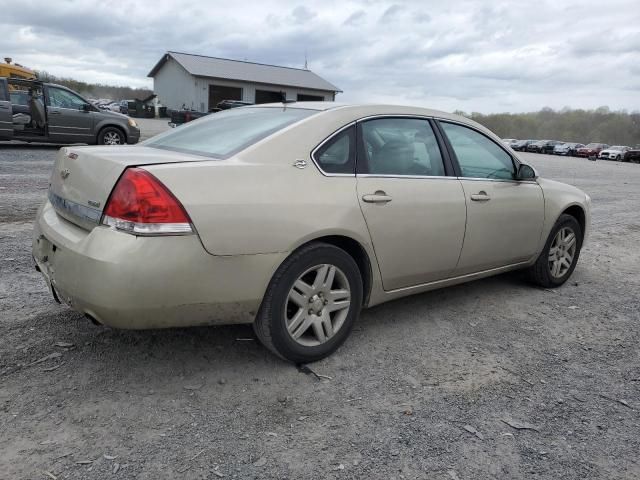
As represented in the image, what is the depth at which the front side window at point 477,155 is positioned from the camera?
4.14 meters

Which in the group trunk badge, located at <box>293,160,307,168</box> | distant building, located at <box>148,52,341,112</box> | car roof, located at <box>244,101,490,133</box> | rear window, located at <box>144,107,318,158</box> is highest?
distant building, located at <box>148,52,341,112</box>

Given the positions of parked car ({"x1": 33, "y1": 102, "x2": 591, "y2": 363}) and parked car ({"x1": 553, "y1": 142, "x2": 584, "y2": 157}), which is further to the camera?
parked car ({"x1": 553, "y1": 142, "x2": 584, "y2": 157})

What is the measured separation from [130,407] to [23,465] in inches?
21.6

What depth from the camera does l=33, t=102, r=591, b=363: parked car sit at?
2674 millimetres

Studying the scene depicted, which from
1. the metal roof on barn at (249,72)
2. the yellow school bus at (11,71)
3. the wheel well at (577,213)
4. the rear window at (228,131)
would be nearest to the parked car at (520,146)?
the metal roof on barn at (249,72)

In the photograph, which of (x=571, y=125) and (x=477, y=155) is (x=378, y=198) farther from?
(x=571, y=125)

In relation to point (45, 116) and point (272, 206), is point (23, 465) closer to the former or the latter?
point (272, 206)

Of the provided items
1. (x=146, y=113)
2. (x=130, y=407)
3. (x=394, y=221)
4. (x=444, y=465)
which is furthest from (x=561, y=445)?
(x=146, y=113)

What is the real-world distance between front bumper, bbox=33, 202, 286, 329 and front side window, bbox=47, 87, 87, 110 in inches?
506

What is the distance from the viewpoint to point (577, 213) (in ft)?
17.3

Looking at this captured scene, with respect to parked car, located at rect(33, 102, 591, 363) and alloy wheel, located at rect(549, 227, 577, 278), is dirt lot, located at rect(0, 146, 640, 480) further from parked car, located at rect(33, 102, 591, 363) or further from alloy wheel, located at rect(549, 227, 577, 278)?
alloy wheel, located at rect(549, 227, 577, 278)

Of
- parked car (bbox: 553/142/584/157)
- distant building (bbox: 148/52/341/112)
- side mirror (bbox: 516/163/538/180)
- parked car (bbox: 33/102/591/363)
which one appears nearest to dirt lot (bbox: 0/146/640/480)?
parked car (bbox: 33/102/591/363)

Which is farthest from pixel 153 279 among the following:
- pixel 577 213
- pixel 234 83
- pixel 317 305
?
pixel 234 83

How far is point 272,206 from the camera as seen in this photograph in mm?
2934
